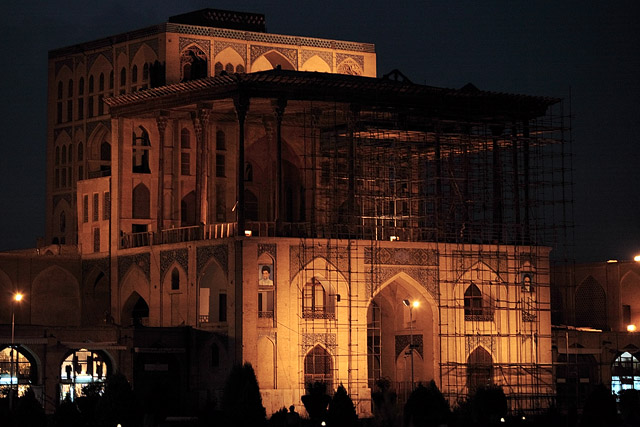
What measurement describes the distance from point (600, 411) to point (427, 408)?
519cm

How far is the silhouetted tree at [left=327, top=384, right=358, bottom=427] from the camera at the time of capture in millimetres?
40406

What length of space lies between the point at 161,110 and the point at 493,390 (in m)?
17.9

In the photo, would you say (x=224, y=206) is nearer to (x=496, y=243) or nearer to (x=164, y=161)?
(x=164, y=161)

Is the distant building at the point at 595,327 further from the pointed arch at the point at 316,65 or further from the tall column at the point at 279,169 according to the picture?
the pointed arch at the point at 316,65

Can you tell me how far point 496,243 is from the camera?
55.4 metres

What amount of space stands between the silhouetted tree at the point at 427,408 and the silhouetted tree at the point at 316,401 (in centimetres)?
280

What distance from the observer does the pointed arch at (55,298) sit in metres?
57.3

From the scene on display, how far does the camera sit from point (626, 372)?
193ft

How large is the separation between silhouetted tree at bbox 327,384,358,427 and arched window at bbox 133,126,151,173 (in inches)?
739

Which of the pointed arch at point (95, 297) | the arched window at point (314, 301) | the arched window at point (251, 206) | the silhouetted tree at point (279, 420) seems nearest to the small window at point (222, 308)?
the arched window at point (314, 301)

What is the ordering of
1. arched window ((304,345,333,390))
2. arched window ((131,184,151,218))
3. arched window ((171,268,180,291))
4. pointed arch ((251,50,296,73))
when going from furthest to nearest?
pointed arch ((251,50,296,73)), arched window ((131,184,151,218)), arched window ((171,268,180,291)), arched window ((304,345,333,390))

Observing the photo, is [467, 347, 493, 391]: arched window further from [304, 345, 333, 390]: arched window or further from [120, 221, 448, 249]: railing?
[304, 345, 333, 390]: arched window

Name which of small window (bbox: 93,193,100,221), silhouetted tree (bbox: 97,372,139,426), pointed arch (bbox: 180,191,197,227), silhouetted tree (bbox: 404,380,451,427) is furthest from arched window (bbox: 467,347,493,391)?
silhouetted tree (bbox: 97,372,139,426)

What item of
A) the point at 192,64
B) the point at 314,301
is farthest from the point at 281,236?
the point at 192,64
